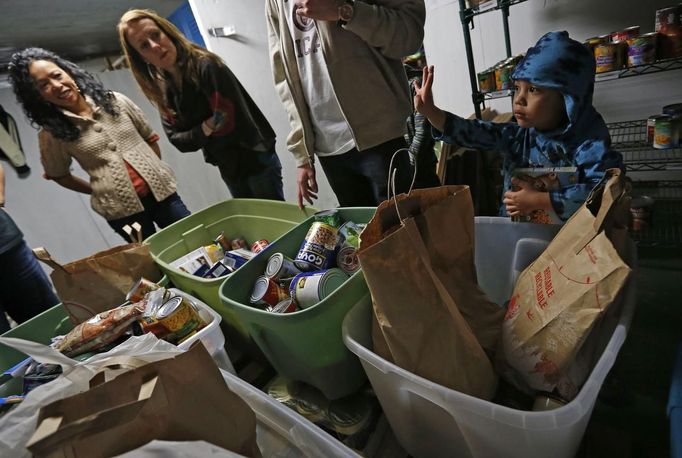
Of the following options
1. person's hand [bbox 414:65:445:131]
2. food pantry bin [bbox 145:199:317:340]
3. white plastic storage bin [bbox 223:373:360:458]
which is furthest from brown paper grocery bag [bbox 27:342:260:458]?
person's hand [bbox 414:65:445:131]

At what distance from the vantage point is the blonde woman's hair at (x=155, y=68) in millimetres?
1267

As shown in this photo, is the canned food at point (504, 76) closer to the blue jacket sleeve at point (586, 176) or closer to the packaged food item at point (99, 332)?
the blue jacket sleeve at point (586, 176)

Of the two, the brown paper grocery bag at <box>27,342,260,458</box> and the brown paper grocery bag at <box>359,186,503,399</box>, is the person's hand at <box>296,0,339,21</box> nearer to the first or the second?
the brown paper grocery bag at <box>359,186,503,399</box>

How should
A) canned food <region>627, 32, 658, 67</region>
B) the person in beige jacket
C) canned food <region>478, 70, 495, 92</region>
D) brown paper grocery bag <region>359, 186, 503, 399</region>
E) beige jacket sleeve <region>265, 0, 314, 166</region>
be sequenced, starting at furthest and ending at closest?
→ canned food <region>478, 70, 495, 92</region>
canned food <region>627, 32, 658, 67</region>
beige jacket sleeve <region>265, 0, 314, 166</region>
the person in beige jacket
brown paper grocery bag <region>359, 186, 503, 399</region>

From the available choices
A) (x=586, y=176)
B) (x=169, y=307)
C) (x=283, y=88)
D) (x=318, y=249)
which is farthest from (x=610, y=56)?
(x=169, y=307)

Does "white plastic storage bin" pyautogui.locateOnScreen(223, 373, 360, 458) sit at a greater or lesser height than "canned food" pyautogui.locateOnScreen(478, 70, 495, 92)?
lesser

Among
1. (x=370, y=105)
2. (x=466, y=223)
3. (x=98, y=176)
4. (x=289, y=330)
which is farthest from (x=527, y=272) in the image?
(x=98, y=176)

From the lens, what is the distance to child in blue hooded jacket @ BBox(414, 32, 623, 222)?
742 millimetres

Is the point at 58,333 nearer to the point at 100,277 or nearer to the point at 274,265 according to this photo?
the point at 100,277

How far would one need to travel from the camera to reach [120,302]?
90 centimetres

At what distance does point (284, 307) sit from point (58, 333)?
2.24 ft

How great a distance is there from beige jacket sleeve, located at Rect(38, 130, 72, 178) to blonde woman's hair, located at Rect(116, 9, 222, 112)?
0.42 m

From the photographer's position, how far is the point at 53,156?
→ 1.44 meters

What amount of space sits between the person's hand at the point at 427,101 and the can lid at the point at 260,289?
591mm
